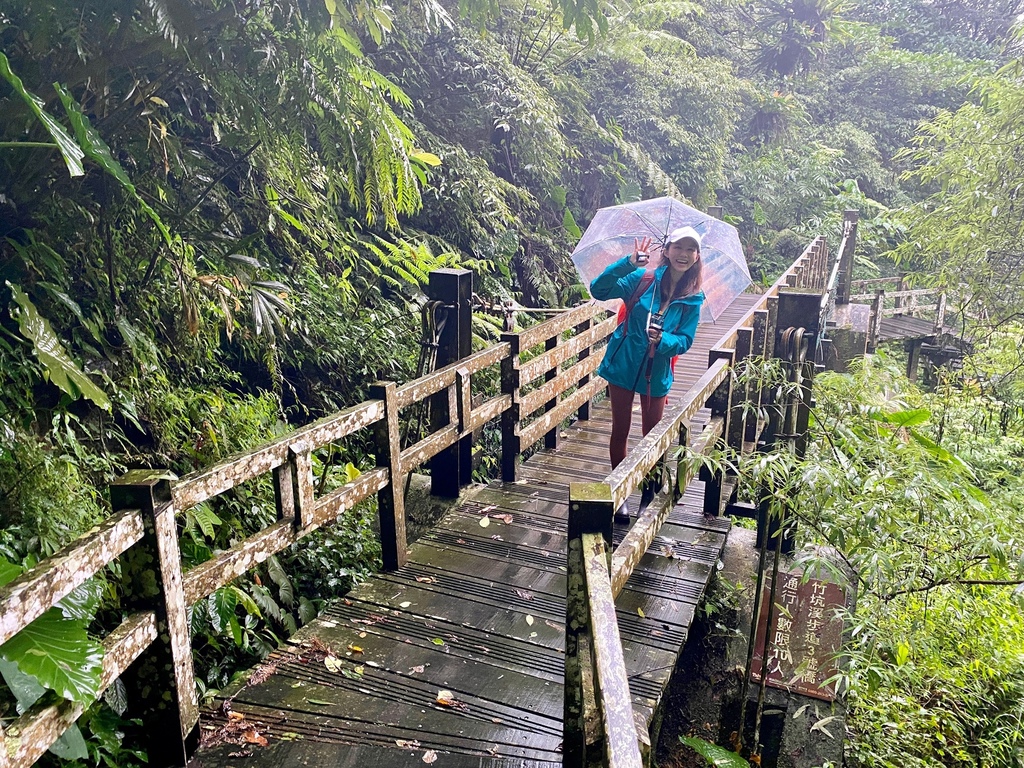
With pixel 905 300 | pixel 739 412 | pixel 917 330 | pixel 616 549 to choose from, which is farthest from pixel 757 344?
pixel 905 300

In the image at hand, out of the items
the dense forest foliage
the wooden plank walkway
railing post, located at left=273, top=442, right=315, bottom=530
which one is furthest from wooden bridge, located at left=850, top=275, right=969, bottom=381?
railing post, located at left=273, top=442, right=315, bottom=530

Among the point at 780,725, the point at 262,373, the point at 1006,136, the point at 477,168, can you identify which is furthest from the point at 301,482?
the point at 1006,136

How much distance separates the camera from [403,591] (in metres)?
3.88

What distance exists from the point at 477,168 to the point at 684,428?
6.39 meters

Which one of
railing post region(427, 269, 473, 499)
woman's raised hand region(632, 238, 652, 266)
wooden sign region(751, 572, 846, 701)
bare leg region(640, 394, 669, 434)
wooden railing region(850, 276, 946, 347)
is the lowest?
wooden sign region(751, 572, 846, 701)

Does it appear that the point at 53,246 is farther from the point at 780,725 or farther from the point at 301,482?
the point at 780,725

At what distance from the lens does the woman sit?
4.42 metres

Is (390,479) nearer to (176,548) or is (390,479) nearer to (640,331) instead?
(176,548)

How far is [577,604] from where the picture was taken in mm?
2342

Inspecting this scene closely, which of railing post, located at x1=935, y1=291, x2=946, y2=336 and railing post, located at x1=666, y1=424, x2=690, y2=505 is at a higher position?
railing post, located at x1=666, y1=424, x2=690, y2=505

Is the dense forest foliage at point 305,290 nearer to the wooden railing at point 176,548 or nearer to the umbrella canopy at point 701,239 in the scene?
the wooden railing at point 176,548

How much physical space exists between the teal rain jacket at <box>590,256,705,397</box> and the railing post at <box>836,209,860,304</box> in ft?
37.1

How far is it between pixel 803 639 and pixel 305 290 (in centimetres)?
487

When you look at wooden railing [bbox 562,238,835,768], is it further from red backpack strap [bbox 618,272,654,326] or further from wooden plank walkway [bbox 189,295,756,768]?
red backpack strap [bbox 618,272,654,326]
